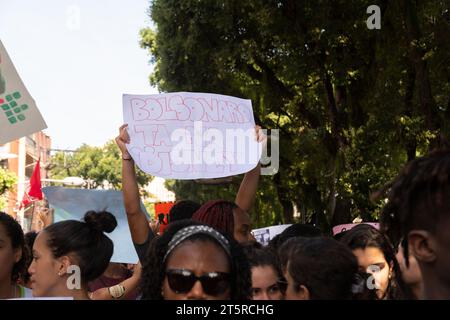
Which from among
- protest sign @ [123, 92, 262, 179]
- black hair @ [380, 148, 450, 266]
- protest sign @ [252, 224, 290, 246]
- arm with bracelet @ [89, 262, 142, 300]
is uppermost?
protest sign @ [123, 92, 262, 179]

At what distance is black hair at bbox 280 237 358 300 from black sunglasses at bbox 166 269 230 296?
0.38m

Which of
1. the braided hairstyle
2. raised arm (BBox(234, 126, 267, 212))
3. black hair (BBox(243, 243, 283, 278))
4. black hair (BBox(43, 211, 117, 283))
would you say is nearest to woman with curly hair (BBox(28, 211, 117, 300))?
black hair (BBox(43, 211, 117, 283))

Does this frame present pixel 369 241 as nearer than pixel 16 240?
No

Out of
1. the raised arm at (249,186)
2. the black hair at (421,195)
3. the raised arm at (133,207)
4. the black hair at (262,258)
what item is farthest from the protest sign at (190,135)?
the black hair at (421,195)

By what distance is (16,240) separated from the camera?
3.60 meters

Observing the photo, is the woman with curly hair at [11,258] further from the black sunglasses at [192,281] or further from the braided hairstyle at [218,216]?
the black sunglasses at [192,281]

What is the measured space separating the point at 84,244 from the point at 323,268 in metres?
1.32

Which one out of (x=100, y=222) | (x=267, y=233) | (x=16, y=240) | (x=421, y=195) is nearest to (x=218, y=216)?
(x=100, y=222)

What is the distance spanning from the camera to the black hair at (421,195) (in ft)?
6.00

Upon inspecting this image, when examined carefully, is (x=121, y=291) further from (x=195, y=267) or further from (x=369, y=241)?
(x=195, y=267)

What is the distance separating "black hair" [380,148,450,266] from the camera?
1.83 metres

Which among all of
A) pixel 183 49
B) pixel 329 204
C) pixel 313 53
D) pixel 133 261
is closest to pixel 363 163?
pixel 313 53

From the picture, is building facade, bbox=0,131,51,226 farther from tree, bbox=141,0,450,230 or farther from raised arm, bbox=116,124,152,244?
raised arm, bbox=116,124,152,244
